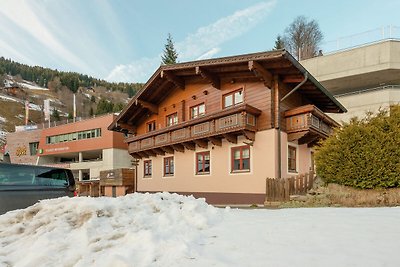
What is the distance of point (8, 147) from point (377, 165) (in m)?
63.9

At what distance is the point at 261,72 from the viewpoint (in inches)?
582

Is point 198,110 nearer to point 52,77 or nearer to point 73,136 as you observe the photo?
point 73,136

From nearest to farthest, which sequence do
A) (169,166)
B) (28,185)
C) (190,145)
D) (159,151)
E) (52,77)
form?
(28,185), (190,145), (169,166), (159,151), (52,77)

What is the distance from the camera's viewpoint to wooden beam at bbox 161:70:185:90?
20.0m

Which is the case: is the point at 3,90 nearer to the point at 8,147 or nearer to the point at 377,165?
the point at 8,147

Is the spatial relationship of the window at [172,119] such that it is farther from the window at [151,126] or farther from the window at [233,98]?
the window at [233,98]

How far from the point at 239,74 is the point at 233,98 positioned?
146 cm

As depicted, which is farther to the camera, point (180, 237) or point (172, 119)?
point (172, 119)

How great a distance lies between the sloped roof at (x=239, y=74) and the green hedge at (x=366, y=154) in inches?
200


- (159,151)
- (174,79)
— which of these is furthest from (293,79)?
(159,151)

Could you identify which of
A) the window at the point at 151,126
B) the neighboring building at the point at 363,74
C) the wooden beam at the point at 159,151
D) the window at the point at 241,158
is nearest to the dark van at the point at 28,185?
the window at the point at 241,158

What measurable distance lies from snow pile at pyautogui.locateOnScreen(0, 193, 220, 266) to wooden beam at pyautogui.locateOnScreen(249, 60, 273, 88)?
10.1 meters

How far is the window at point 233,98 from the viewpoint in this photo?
17047mm

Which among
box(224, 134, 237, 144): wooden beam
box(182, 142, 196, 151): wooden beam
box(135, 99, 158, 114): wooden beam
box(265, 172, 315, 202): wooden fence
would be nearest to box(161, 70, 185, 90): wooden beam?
box(135, 99, 158, 114): wooden beam
